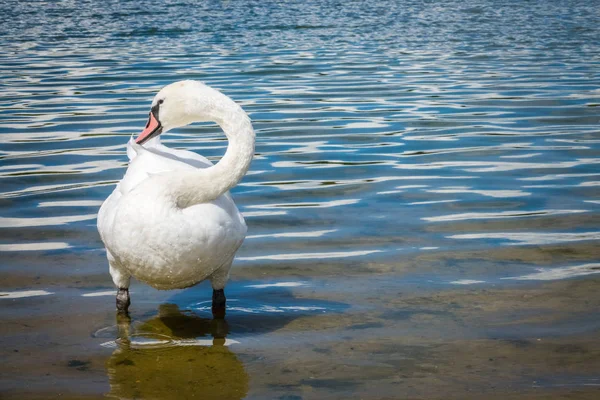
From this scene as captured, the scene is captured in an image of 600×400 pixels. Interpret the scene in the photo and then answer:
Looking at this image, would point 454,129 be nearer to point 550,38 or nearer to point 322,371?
point 322,371

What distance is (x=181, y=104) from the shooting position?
16.9 feet

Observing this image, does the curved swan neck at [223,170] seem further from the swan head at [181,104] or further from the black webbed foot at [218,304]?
the black webbed foot at [218,304]

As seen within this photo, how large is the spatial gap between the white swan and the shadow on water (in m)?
0.27

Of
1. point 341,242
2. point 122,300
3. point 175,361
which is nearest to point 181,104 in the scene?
point 122,300

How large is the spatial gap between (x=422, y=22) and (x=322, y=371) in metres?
20.1

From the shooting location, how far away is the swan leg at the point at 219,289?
5227 mm

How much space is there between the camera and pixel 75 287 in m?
5.76

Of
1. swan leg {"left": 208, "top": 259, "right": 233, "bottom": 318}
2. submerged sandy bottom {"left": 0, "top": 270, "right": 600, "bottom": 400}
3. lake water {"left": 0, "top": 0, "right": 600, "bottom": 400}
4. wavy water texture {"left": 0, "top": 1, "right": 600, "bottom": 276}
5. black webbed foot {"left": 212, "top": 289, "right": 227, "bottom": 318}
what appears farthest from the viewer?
wavy water texture {"left": 0, "top": 1, "right": 600, "bottom": 276}

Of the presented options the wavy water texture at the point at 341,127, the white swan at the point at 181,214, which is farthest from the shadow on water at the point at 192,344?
the wavy water texture at the point at 341,127

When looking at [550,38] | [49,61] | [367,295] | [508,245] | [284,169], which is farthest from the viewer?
[550,38]

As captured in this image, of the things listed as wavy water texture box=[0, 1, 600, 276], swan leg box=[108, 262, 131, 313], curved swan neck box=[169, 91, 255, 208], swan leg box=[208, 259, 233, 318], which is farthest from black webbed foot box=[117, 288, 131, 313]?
wavy water texture box=[0, 1, 600, 276]

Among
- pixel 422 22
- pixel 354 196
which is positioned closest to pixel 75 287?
pixel 354 196

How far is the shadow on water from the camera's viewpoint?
4.37 m

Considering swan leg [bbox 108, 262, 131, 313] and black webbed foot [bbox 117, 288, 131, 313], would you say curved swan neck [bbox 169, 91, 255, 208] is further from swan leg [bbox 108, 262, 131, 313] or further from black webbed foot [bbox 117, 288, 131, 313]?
black webbed foot [bbox 117, 288, 131, 313]
